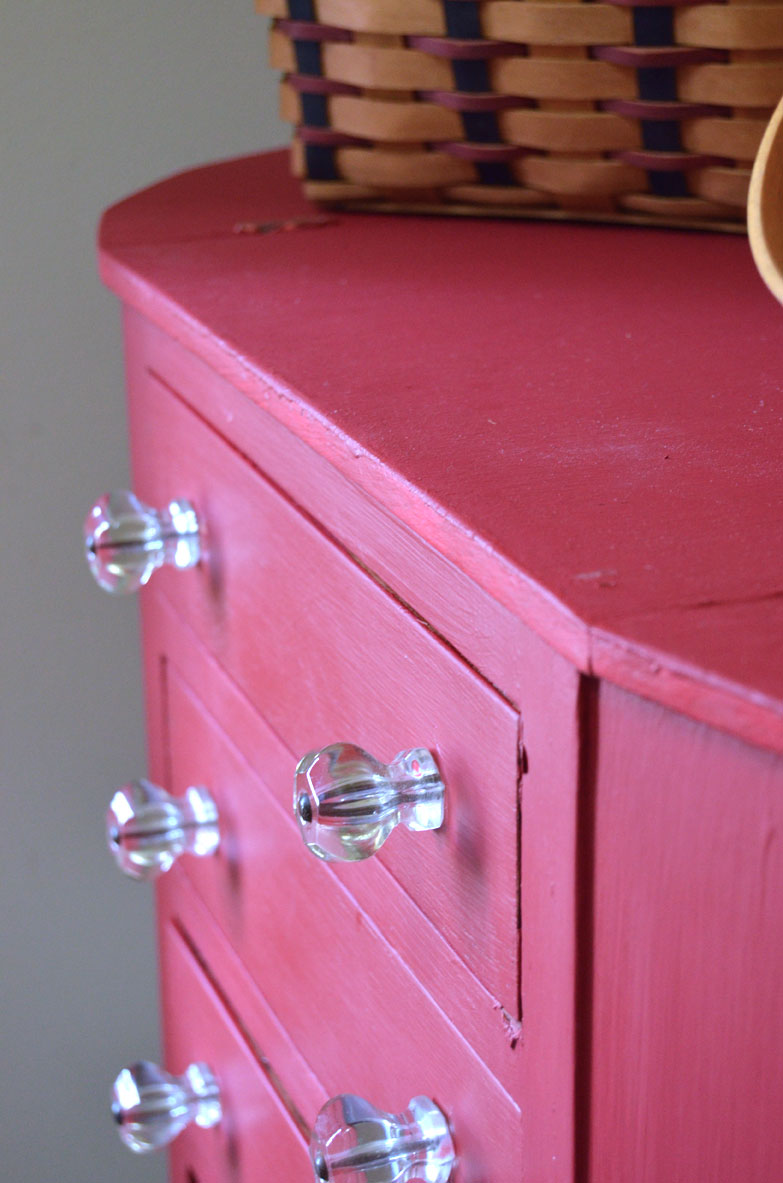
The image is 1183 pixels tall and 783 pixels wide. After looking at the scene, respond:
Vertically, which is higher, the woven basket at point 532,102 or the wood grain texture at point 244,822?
the woven basket at point 532,102

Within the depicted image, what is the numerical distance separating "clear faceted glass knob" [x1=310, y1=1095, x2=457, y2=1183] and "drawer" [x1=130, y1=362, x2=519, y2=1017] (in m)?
0.06

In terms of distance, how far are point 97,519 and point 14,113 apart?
1.65 feet

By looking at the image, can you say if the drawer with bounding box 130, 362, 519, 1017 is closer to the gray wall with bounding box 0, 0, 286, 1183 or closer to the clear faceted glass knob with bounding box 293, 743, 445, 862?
the clear faceted glass knob with bounding box 293, 743, 445, 862

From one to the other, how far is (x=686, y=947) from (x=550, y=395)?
190 mm

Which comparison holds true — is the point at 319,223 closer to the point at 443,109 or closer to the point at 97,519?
the point at 443,109

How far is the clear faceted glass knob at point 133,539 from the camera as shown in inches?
22.2

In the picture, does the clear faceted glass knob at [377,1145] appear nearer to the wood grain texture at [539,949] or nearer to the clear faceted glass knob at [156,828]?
the wood grain texture at [539,949]

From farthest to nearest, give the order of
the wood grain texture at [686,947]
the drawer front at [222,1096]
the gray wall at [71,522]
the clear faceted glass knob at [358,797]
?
the gray wall at [71,522] < the drawer front at [222,1096] < the clear faceted glass knob at [358,797] < the wood grain texture at [686,947]

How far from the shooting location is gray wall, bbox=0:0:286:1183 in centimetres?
96

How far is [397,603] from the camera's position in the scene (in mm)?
378

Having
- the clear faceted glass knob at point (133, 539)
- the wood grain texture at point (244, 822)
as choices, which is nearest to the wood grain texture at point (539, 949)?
the wood grain texture at point (244, 822)

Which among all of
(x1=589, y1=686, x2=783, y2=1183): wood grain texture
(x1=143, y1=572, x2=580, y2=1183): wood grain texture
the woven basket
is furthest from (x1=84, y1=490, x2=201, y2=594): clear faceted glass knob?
(x1=589, y1=686, x2=783, y2=1183): wood grain texture

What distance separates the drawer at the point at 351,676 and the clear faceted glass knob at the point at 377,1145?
0.20 ft

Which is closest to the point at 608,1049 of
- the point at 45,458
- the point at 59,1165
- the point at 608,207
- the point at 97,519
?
the point at 97,519
